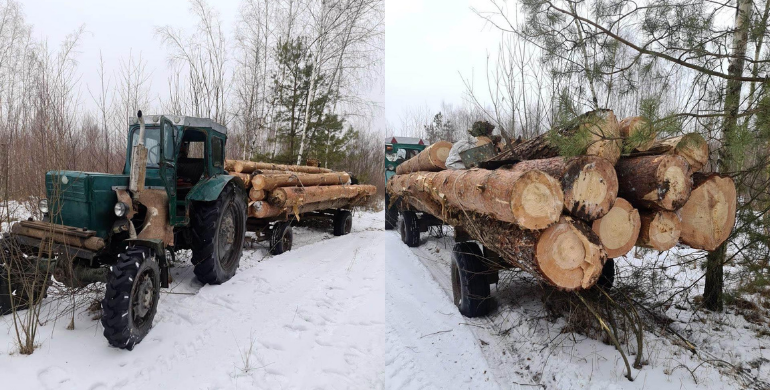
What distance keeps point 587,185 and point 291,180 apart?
240 inches

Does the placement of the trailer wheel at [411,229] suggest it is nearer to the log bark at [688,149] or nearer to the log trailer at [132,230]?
the log trailer at [132,230]

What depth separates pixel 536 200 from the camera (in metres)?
3.09

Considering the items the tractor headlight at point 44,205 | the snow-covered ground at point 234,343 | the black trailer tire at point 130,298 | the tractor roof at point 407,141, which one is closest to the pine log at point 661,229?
the snow-covered ground at point 234,343

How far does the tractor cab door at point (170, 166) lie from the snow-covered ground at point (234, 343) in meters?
0.85

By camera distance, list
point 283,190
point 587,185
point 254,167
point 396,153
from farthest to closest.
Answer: point 396,153 → point 254,167 → point 283,190 → point 587,185

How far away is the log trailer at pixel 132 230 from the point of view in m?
3.39

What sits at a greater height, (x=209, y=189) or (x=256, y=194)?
(x=209, y=189)

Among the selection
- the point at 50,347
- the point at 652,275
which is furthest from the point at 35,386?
the point at 652,275

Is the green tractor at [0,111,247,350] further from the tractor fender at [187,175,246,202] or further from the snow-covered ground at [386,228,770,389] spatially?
the snow-covered ground at [386,228,770,389]

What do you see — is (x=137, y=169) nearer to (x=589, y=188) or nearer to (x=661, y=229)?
(x=589, y=188)

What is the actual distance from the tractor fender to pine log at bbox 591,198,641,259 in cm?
407

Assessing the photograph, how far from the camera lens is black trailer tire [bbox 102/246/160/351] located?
10.6 feet

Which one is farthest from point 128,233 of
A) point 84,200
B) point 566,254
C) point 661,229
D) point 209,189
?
point 661,229

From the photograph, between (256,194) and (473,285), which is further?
(256,194)
